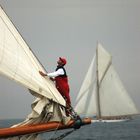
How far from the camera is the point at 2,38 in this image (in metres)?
12.8

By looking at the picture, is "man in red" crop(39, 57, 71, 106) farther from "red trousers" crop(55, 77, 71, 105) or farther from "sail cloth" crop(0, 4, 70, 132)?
"sail cloth" crop(0, 4, 70, 132)

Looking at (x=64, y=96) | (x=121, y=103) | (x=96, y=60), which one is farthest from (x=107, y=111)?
(x=64, y=96)

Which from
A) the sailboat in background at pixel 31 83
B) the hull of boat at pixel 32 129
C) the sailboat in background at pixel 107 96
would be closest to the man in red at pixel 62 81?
the sailboat in background at pixel 31 83

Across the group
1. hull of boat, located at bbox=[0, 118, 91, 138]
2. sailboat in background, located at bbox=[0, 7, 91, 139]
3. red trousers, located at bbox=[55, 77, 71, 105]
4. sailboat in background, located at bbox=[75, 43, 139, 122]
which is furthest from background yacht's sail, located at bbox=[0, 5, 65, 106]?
sailboat in background, located at bbox=[75, 43, 139, 122]

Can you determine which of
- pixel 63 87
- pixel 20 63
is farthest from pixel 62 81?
pixel 20 63

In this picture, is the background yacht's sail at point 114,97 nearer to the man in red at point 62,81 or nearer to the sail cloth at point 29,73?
the man in red at point 62,81

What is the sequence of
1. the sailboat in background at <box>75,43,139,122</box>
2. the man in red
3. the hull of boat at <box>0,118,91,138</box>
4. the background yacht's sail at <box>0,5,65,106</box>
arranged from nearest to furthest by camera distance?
1. the hull of boat at <box>0,118,91,138</box>
2. the background yacht's sail at <box>0,5,65,106</box>
3. the man in red
4. the sailboat in background at <box>75,43,139,122</box>

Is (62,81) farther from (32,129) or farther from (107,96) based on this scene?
(107,96)

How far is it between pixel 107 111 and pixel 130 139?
3847cm

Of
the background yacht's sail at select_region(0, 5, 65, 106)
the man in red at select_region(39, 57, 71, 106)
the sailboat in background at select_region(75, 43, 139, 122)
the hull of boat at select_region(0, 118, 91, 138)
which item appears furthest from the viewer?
the sailboat in background at select_region(75, 43, 139, 122)

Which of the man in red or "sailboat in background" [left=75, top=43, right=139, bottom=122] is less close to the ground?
"sailboat in background" [left=75, top=43, right=139, bottom=122]

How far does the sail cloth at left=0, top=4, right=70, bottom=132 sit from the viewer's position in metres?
12.5

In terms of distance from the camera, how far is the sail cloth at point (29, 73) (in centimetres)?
Result: 1248

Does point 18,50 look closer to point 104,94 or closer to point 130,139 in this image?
point 130,139
